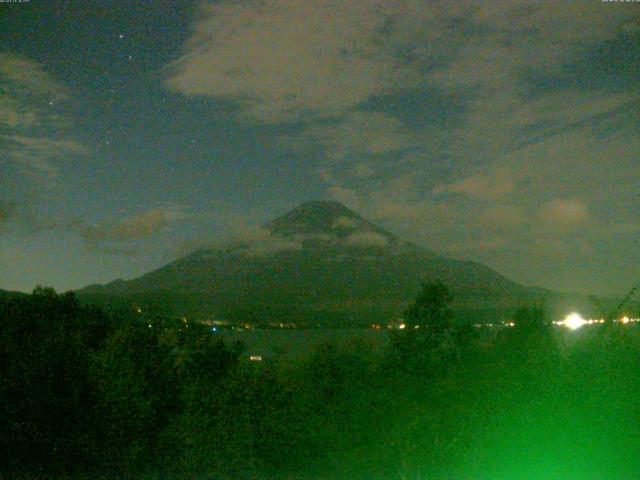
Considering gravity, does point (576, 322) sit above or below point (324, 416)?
above

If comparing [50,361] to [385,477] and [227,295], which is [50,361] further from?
[227,295]

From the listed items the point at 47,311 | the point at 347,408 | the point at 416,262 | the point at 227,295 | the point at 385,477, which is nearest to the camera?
the point at 385,477

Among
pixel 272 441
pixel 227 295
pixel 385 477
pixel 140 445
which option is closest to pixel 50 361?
pixel 140 445

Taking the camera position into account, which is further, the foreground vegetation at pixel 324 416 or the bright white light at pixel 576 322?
the bright white light at pixel 576 322

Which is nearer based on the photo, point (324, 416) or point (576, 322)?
point (576, 322)

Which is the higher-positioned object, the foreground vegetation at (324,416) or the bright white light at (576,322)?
the bright white light at (576,322)

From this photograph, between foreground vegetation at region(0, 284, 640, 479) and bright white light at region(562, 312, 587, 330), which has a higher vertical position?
bright white light at region(562, 312, 587, 330)

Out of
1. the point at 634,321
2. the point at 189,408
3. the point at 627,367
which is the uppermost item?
the point at 634,321

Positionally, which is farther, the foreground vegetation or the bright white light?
the bright white light
